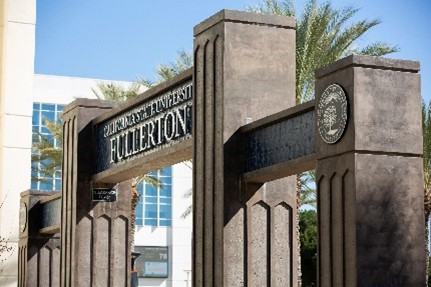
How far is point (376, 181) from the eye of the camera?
12016 mm

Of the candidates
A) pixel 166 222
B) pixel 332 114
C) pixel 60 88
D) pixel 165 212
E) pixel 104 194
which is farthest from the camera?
pixel 166 222

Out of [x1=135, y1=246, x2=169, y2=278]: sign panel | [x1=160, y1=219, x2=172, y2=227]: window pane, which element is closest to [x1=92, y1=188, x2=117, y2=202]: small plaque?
[x1=135, y1=246, x2=169, y2=278]: sign panel

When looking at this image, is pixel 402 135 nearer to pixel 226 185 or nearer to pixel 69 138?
pixel 226 185

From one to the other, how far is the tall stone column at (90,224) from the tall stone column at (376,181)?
888 cm

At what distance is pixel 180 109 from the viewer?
16.8 m

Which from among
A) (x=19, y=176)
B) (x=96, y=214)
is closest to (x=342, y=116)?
(x=96, y=214)

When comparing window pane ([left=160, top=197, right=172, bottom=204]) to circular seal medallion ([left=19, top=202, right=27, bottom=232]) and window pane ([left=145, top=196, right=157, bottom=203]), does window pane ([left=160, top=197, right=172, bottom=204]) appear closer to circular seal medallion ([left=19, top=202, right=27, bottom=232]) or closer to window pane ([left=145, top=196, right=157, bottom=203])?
window pane ([left=145, top=196, right=157, bottom=203])

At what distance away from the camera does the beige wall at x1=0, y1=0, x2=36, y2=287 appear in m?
27.1

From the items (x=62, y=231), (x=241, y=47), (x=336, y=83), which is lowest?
(x=62, y=231)

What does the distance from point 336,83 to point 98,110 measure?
9311mm

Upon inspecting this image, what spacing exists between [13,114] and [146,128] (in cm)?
1018

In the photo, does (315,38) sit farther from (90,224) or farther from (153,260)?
(153,260)

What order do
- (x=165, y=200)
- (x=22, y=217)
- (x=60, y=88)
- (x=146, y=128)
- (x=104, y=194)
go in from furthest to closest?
(x=165, y=200), (x=60, y=88), (x=22, y=217), (x=104, y=194), (x=146, y=128)

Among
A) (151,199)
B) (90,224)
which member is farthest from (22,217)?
(151,199)
